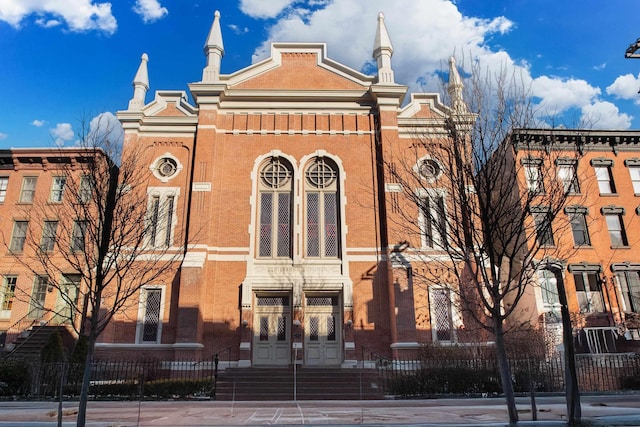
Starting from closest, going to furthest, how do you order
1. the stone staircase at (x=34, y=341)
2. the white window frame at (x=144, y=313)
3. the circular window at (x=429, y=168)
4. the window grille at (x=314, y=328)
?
the white window frame at (x=144, y=313) < the window grille at (x=314, y=328) < the stone staircase at (x=34, y=341) < the circular window at (x=429, y=168)

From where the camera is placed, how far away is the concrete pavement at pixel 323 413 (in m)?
9.42

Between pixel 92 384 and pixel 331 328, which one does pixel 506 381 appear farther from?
pixel 92 384

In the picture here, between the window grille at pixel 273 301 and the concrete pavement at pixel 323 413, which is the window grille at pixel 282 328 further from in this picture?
the concrete pavement at pixel 323 413

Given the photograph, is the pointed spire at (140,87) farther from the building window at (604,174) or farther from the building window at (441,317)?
the building window at (604,174)

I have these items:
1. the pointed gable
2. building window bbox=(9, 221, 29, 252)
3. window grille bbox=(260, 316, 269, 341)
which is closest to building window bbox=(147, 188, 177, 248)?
window grille bbox=(260, 316, 269, 341)

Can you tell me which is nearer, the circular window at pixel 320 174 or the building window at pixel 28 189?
the circular window at pixel 320 174

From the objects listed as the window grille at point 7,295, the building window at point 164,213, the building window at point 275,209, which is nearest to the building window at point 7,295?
the window grille at point 7,295

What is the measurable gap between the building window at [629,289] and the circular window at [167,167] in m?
23.7

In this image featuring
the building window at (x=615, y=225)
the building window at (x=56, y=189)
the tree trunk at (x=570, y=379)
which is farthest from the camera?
the building window at (x=56, y=189)

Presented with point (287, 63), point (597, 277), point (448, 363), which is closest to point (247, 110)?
point (287, 63)

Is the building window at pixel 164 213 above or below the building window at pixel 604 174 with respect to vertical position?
below

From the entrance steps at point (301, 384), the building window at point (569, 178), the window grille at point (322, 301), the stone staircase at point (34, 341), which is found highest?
the building window at point (569, 178)

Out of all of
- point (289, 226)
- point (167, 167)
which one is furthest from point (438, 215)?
point (167, 167)

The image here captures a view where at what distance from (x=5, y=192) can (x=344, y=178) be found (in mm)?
19198
